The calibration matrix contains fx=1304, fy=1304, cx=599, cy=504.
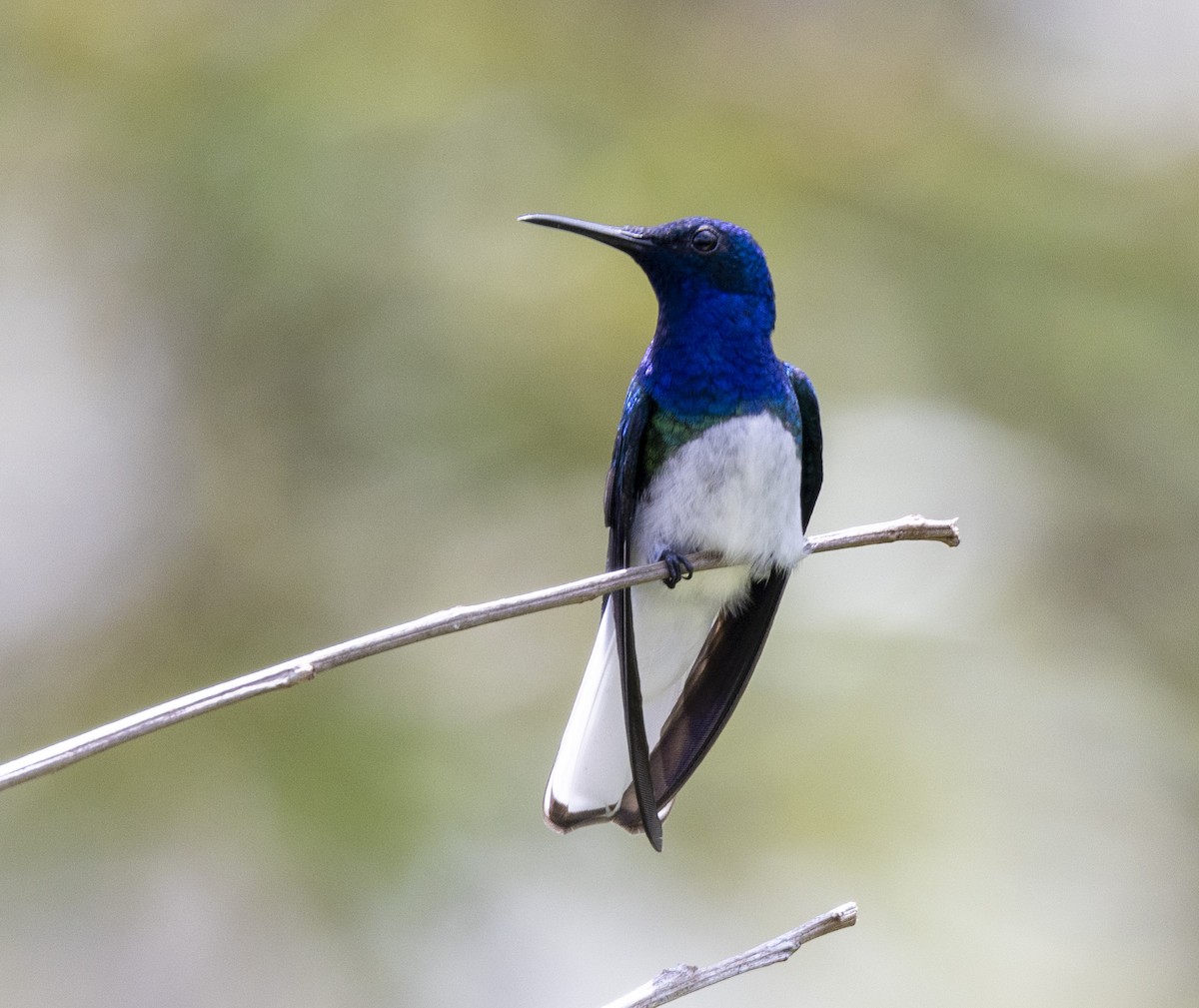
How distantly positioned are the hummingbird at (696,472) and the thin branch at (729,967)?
0.63m

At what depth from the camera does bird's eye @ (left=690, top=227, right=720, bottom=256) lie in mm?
2131

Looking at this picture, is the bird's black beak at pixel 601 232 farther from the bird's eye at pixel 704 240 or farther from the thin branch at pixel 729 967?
the thin branch at pixel 729 967

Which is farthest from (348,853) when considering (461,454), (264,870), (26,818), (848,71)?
(848,71)

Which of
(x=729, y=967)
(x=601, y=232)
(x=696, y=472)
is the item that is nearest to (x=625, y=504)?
(x=696, y=472)

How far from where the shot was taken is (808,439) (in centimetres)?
234

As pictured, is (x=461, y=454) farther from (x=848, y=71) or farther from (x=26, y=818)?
(x=848, y=71)

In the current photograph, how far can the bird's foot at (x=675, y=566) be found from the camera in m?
1.93

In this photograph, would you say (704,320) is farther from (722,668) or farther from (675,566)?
(722,668)

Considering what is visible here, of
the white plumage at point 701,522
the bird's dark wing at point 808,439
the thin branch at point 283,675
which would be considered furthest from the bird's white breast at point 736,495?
the thin branch at point 283,675

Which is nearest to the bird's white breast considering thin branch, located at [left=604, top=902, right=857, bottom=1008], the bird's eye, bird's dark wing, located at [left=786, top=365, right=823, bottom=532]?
bird's dark wing, located at [left=786, top=365, right=823, bottom=532]

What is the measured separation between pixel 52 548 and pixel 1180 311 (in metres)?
4.26

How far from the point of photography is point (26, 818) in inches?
168

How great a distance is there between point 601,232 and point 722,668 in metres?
0.76

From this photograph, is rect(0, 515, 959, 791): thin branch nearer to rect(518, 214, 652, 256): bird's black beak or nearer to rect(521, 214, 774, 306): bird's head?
rect(518, 214, 652, 256): bird's black beak
